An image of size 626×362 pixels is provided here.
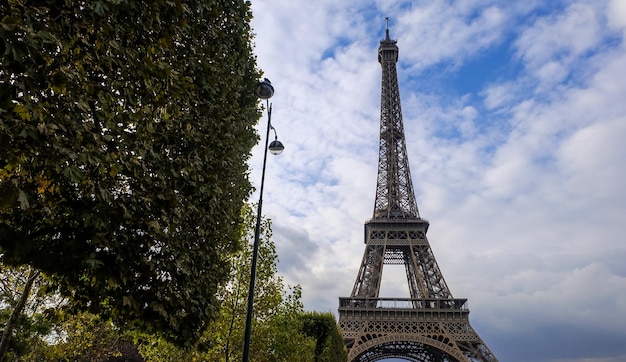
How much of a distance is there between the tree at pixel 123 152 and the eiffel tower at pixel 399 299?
37.3 metres

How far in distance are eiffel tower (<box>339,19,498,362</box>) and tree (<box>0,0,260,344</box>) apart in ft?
122

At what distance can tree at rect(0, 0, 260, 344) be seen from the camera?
4414 mm

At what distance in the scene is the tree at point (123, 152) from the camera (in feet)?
14.5

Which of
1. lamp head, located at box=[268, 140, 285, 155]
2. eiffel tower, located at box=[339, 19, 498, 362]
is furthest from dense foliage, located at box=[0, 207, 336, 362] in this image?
eiffel tower, located at box=[339, 19, 498, 362]

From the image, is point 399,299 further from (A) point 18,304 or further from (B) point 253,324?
(A) point 18,304

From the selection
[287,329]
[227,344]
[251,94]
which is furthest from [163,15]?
[287,329]

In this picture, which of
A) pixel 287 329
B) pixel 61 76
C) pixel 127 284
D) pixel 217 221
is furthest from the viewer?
pixel 287 329

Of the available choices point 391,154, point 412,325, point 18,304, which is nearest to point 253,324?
point 18,304

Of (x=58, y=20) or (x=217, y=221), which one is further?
(x=217, y=221)

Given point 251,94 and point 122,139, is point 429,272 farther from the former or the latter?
point 122,139

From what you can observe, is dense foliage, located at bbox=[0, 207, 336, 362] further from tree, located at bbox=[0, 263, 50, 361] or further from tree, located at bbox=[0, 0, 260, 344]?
tree, located at bbox=[0, 0, 260, 344]

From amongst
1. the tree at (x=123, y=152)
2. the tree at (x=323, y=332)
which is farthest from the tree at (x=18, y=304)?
the tree at (x=323, y=332)

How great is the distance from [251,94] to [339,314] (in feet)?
127

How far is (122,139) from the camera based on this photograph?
6.30m
